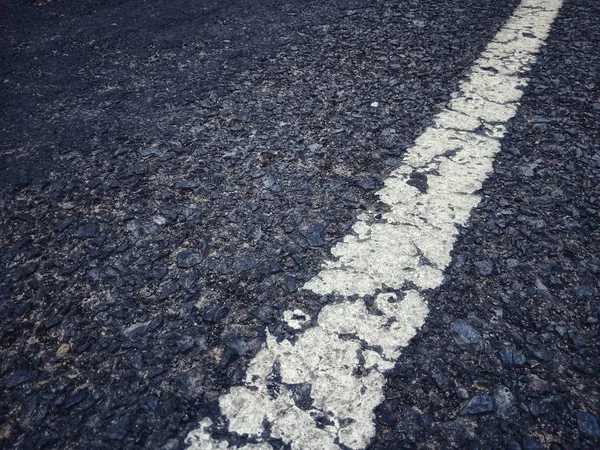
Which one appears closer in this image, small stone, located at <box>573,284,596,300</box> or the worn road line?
the worn road line

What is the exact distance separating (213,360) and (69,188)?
1.13m

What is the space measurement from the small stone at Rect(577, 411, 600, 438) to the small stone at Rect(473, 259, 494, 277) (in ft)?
1.60

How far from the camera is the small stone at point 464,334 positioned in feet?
3.91

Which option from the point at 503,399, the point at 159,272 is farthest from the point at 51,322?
the point at 503,399

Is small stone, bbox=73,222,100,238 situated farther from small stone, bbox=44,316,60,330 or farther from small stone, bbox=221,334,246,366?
small stone, bbox=221,334,246,366

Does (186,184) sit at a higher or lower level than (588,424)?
higher

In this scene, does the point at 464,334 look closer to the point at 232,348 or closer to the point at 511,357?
the point at 511,357

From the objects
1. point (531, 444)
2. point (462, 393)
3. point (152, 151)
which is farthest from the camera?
point (152, 151)

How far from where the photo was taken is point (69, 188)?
172cm

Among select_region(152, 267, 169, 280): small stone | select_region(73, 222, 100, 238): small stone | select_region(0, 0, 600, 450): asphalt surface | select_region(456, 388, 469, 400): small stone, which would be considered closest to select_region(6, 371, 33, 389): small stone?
select_region(0, 0, 600, 450): asphalt surface

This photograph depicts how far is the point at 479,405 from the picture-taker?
105cm

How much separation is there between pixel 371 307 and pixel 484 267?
463mm

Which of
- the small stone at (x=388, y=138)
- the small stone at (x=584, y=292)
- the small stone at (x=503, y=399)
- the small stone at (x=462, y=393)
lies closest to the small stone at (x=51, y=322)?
the small stone at (x=462, y=393)

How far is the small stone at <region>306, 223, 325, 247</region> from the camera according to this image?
1499 millimetres
